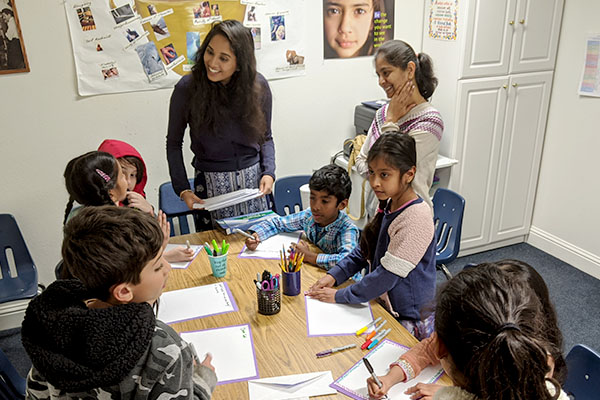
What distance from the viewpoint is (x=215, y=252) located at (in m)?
1.86

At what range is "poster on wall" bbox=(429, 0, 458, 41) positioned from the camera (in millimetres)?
3139

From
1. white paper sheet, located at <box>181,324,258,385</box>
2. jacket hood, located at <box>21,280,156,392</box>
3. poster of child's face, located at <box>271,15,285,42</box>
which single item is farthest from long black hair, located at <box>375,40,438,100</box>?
jacket hood, located at <box>21,280,156,392</box>

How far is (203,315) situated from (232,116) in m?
1.05

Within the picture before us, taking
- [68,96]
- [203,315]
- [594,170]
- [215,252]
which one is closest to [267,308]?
[203,315]

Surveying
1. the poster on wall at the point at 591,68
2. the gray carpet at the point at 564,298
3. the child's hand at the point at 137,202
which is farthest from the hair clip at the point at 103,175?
the poster on wall at the point at 591,68

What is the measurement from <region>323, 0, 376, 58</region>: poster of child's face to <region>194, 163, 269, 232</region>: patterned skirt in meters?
1.31

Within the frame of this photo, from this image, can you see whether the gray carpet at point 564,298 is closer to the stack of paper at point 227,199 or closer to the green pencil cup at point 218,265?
the stack of paper at point 227,199

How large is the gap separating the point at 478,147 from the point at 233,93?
1904mm

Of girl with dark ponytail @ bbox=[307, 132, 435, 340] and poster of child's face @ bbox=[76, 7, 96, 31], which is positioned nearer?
girl with dark ponytail @ bbox=[307, 132, 435, 340]

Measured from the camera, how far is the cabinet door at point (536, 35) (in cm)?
318

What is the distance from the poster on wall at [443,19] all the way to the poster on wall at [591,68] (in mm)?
895

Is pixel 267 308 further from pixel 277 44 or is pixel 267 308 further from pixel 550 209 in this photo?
pixel 550 209

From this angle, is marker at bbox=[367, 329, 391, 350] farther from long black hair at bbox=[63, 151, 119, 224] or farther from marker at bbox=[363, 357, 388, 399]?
long black hair at bbox=[63, 151, 119, 224]

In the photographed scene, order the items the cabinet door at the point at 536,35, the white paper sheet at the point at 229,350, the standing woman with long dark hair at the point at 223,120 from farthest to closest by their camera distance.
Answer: the cabinet door at the point at 536,35, the standing woman with long dark hair at the point at 223,120, the white paper sheet at the point at 229,350
